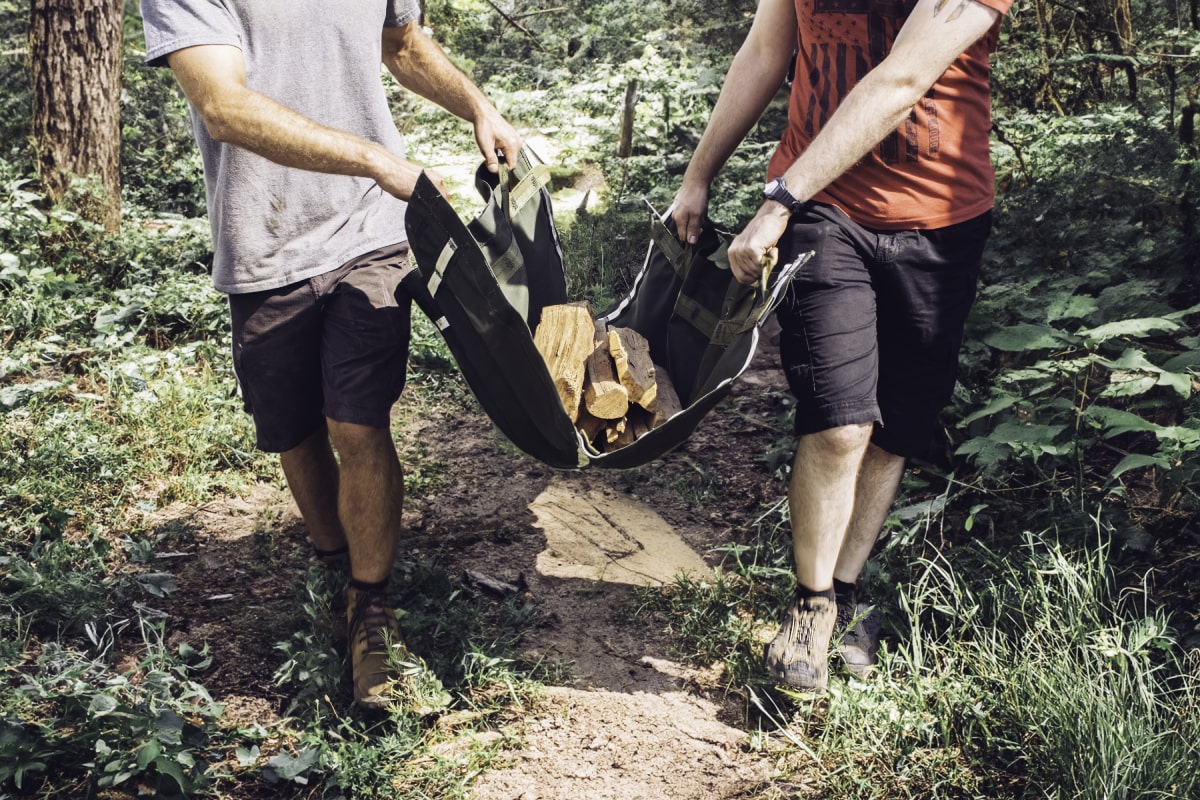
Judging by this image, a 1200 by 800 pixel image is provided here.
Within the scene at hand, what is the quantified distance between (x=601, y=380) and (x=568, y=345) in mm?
167

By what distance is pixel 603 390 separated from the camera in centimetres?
275

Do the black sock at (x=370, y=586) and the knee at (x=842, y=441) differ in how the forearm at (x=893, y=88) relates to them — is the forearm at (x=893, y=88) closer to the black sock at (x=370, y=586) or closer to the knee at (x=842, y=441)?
the knee at (x=842, y=441)

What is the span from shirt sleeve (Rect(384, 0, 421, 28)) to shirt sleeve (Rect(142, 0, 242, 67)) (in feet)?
2.22

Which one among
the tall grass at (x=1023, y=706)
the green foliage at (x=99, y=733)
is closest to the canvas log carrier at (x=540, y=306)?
the tall grass at (x=1023, y=706)

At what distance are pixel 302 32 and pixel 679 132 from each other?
19.4 feet

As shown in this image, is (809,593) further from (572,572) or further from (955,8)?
(955,8)

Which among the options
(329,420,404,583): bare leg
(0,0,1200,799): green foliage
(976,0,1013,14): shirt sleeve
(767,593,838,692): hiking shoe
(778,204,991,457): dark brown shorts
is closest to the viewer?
(976,0,1013,14): shirt sleeve

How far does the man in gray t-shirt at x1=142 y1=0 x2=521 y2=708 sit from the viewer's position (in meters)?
2.51

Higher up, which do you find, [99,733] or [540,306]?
[540,306]

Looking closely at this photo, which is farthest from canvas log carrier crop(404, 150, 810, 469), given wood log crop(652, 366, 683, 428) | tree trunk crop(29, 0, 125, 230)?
tree trunk crop(29, 0, 125, 230)

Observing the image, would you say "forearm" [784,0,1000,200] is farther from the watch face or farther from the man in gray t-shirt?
the man in gray t-shirt

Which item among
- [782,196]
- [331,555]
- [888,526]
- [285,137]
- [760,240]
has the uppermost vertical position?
[285,137]

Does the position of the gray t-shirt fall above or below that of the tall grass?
above

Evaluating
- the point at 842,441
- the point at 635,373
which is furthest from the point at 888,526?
the point at 635,373
